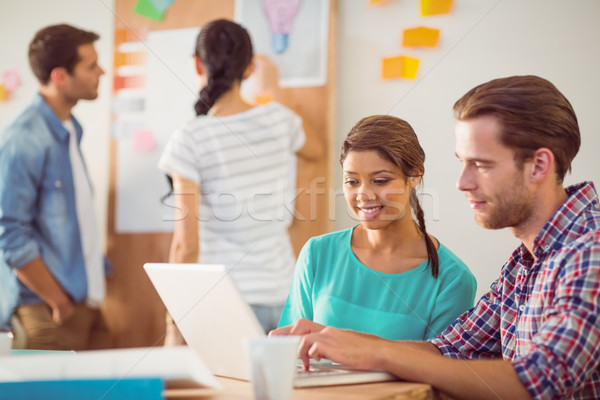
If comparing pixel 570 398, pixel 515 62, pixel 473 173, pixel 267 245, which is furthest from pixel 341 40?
pixel 570 398

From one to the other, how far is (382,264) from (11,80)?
2.02 meters

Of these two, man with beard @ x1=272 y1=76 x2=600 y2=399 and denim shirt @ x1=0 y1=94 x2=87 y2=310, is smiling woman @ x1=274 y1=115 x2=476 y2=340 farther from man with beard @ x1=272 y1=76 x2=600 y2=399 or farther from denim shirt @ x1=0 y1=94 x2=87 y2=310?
denim shirt @ x1=0 y1=94 x2=87 y2=310

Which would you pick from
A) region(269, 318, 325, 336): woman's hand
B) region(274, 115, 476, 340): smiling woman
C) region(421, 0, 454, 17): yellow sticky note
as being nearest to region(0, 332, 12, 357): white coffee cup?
region(269, 318, 325, 336): woman's hand

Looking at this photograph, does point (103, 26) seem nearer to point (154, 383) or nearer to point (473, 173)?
point (473, 173)

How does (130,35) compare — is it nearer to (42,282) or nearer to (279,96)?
(279,96)

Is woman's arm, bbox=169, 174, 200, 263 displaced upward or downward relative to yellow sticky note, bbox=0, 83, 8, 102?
downward

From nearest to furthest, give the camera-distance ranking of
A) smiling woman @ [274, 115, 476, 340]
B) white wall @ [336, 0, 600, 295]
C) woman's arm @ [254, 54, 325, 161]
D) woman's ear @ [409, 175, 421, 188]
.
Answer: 1. smiling woman @ [274, 115, 476, 340]
2. woman's ear @ [409, 175, 421, 188]
3. white wall @ [336, 0, 600, 295]
4. woman's arm @ [254, 54, 325, 161]

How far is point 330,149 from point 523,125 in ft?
3.97

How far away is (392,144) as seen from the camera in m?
1.43

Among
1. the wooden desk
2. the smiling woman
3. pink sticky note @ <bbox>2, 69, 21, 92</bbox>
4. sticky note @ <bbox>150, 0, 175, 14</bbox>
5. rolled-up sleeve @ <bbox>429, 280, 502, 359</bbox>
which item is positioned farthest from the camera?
pink sticky note @ <bbox>2, 69, 21, 92</bbox>

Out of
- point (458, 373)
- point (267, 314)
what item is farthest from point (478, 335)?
point (267, 314)

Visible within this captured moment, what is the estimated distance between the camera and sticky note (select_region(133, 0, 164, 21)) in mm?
2484

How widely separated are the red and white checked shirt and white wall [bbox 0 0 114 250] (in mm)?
1809

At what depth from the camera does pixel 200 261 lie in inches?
87.9
